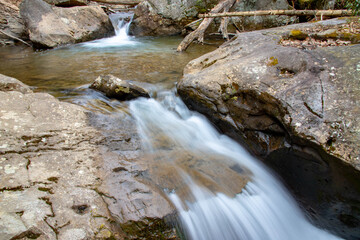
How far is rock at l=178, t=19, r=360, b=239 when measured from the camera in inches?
93.4

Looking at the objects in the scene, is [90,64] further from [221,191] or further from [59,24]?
[221,191]

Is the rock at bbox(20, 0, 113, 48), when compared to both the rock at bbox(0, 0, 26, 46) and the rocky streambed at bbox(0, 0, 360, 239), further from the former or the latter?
the rocky streambed at bbox(0, 0, 360, 239)

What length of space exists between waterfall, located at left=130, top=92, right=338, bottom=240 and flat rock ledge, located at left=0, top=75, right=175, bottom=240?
0.98 ft

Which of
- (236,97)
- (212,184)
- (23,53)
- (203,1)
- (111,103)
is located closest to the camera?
(212,184)

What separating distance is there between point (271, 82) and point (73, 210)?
115 inches

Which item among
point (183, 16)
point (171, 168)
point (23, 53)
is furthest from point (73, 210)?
point (183, 16)

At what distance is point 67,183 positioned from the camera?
7.39 ft

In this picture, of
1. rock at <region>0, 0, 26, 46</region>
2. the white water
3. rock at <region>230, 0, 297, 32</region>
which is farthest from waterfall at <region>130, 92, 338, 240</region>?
rock at <region>0, 0, 26, 46</region>

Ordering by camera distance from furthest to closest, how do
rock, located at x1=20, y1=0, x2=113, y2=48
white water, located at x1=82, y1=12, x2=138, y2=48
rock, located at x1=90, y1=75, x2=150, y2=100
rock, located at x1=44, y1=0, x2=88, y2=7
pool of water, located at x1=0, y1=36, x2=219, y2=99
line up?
1. rock, located at x1=44, y1=0, x2=88, y2=7
2. white water, located at x1=82, y1=12, x2=138, y2=48
3. rock, located at x1=20, y1=0, x2=113, y2=48
4. pool of water, located at x1=0, y1=36, x2=219, y2=99
5. rock, located at x1=90, y1=75, x2=150, y2=100

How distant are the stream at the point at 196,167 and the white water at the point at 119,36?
4875mm

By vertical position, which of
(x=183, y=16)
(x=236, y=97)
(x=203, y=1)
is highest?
(x=203, y=1)

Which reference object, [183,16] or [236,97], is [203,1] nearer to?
[183,16]

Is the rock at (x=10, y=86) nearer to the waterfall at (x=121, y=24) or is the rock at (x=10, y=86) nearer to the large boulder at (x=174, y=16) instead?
the waterfall at (x=121, y=24)

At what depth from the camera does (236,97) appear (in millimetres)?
3465
